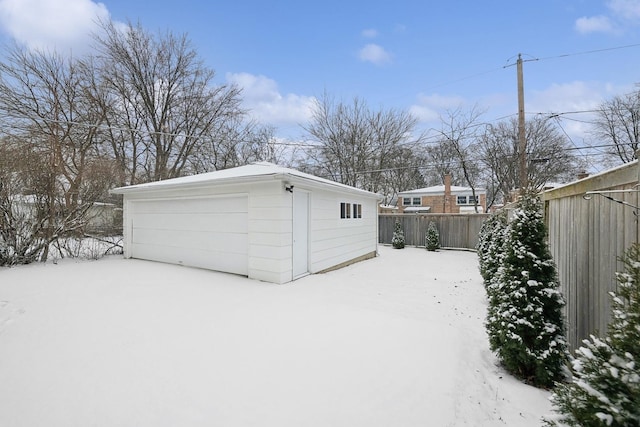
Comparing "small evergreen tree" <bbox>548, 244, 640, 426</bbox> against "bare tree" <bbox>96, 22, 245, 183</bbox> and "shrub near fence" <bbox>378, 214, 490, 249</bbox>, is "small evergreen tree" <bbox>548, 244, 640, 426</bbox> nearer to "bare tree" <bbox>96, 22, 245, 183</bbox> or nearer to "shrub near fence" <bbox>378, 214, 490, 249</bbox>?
"shrub near fence" <bbox>378, 214, 490, 249</bbox>

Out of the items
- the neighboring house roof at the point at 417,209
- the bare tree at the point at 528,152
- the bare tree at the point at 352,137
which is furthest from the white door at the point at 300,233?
the neighboring house roof at the point at 417,209

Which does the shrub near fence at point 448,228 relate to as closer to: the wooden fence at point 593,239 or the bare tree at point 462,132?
the bare tree at point 462,132

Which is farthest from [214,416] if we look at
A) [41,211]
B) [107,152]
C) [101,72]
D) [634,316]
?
[101,72]

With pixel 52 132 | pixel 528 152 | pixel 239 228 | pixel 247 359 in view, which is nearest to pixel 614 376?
pixel 247 359

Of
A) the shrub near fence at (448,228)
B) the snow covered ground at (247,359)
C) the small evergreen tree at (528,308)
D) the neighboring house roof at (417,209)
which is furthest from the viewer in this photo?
the neighboring house roof at (417,209)

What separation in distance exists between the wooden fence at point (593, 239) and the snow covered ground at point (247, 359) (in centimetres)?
87

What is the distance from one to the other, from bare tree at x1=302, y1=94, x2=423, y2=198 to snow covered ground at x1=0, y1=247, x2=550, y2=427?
15.6m

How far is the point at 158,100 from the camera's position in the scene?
17.7 metres

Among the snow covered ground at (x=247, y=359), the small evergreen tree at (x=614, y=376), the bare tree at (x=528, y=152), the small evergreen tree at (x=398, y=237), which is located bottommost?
the snow covered ground at (x=247, y=359)

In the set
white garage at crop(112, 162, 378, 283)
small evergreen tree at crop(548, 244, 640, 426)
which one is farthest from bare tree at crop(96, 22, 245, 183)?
small evergreen tree at crop(548, 244, 640, 426)

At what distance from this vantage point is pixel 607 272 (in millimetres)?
2225

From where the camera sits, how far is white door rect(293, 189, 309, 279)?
6.62 metres

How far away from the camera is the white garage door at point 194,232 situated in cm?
688

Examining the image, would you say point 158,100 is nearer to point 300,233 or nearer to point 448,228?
point 300,233
